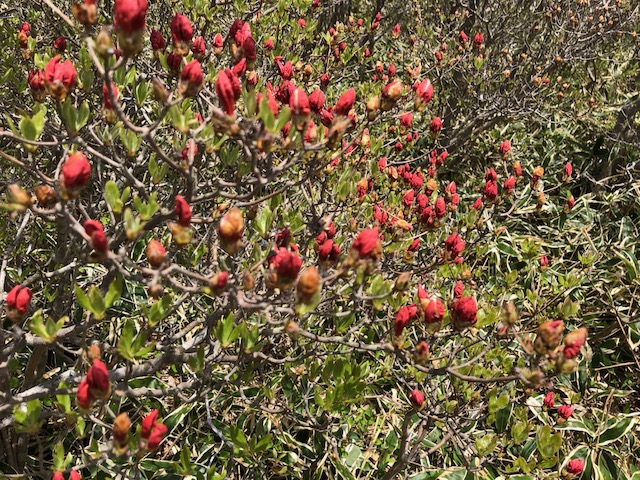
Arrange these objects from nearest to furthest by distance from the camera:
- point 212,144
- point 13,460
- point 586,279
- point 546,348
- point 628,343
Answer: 1. point 546,348
2. point 212,144
3. point 13,460
4. point 628,343
5. point 586,279

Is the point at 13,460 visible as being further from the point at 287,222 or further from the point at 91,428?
the point at 287,222

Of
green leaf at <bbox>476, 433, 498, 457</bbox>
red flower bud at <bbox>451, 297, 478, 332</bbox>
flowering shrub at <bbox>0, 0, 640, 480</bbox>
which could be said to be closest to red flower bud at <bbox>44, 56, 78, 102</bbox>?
flowering shrub at <bbox>0, 0, 640, 480</bbox>

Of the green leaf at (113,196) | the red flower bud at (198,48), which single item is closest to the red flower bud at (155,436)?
the green leaf at (113,196)

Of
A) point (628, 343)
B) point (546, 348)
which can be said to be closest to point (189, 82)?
point (546, 348)

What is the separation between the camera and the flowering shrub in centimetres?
118

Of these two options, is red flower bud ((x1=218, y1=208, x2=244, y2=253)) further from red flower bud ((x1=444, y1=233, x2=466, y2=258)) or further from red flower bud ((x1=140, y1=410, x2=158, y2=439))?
red flower bud ((x1=444, y1=233, x2=466, y2=258))

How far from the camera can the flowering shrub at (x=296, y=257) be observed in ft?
3.87

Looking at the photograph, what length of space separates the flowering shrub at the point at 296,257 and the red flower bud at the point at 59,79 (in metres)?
0.01

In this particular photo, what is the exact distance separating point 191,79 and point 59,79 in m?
0.33

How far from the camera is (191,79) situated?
44.1 inches

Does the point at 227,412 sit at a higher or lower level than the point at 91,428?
lower

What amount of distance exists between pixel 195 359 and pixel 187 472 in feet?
1.41

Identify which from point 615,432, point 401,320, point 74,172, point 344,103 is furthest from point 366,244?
point 615,432

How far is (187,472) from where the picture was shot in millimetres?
1539
